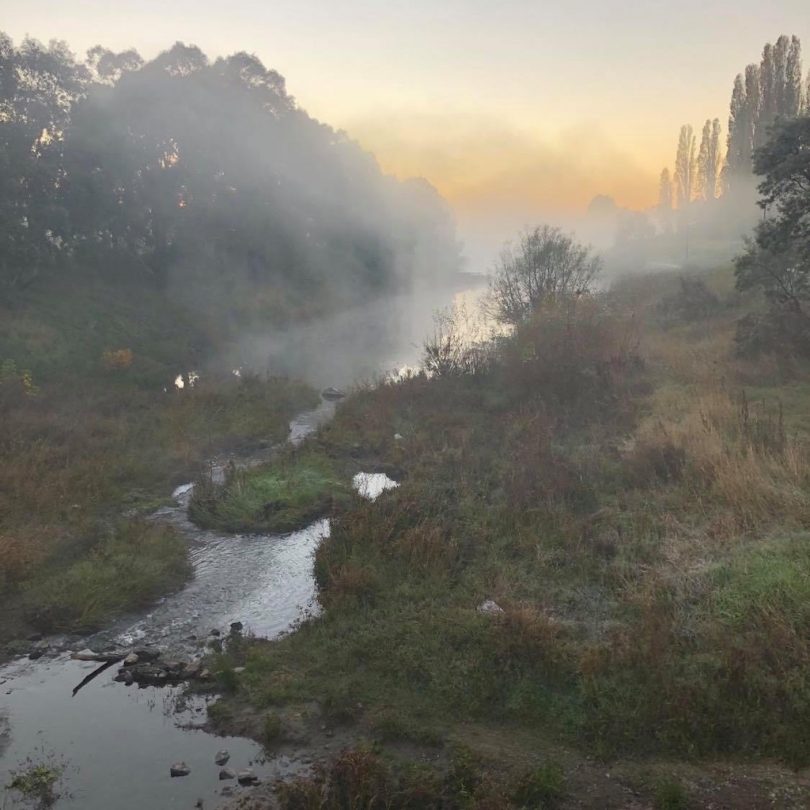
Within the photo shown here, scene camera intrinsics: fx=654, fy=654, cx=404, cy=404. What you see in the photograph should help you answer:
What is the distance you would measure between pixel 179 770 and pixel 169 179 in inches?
1532

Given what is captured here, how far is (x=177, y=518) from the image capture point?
49.5 ft

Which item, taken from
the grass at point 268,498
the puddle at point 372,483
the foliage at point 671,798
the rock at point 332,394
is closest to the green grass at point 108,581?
the grass at point 268,498

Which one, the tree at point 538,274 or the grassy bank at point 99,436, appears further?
the tree at point 538,274

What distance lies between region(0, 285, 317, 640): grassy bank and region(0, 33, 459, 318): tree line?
4.13 m

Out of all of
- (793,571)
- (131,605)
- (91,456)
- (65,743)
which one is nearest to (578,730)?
(793,571)

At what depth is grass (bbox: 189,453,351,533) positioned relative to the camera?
1477 centimetres

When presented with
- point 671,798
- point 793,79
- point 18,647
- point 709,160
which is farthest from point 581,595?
point 709,160

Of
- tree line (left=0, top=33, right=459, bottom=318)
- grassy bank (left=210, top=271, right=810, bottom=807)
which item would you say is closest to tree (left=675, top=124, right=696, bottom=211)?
tree line (left=0, top=33, right=459, bottom=318)

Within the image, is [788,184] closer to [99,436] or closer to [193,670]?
[193,670]

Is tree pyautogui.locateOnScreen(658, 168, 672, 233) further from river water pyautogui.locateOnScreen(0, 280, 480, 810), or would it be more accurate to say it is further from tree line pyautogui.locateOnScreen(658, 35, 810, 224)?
river water pyautogui.locateOnScreen(0, 280, 480, 810)

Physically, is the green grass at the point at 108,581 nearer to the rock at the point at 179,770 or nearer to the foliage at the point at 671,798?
the rock at the point at 179,770

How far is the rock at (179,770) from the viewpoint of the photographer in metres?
7.47

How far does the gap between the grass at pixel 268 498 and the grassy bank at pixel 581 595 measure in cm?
166

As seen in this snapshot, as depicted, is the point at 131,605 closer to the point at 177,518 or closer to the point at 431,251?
the point at 177,518
